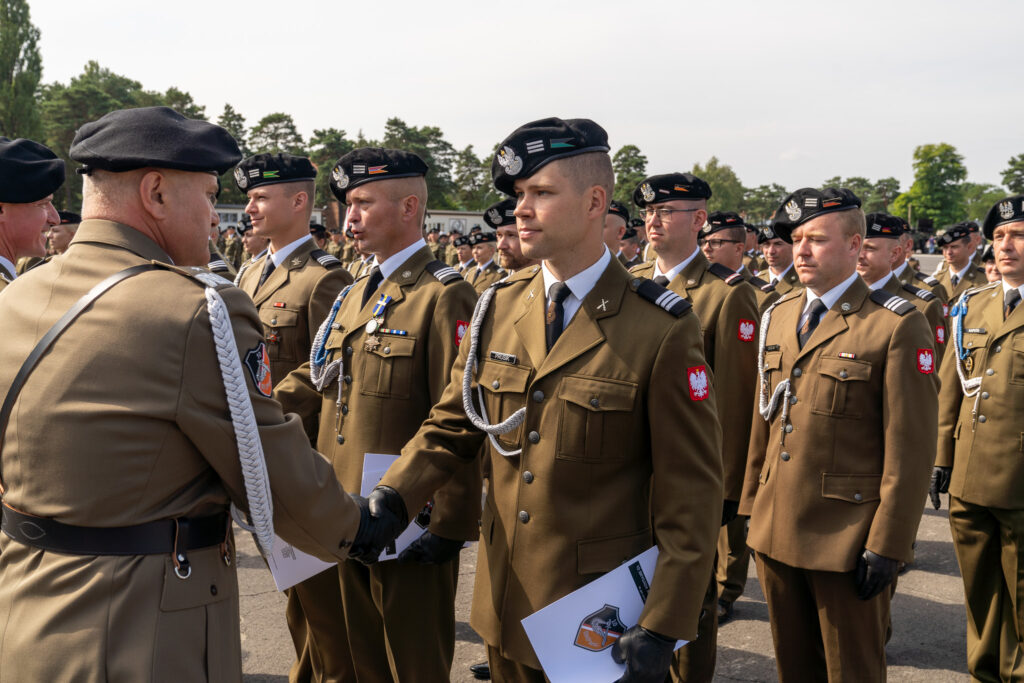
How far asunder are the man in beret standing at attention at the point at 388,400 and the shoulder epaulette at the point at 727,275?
Result: 84.6 inches

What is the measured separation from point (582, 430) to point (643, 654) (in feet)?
2.18

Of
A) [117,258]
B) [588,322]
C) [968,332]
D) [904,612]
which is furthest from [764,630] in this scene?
[117,258]

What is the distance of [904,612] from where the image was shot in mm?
5512

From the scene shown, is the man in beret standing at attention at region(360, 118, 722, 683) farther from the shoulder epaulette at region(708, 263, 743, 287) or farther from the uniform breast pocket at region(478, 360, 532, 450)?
the shoulder epaulette at region(708, 263, 743, 287)

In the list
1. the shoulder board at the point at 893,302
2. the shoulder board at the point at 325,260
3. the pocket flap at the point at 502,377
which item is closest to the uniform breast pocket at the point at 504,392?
the pocket flap at the point at 502,377

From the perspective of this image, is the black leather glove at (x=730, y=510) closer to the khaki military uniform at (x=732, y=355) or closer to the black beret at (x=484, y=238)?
the khaki military uniform at (x=732, y=355)

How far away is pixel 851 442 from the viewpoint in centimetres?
358

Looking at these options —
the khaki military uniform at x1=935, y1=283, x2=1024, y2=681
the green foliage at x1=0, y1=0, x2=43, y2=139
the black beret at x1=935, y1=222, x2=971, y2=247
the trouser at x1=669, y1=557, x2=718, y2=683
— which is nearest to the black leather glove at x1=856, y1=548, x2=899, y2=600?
the trouser at x1=669, y1=557, x2=718, y2=683

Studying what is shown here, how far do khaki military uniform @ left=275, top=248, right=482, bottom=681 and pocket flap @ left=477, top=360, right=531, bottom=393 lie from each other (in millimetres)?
803

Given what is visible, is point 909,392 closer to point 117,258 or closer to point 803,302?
point 803,302

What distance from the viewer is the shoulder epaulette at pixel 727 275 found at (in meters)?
5.25

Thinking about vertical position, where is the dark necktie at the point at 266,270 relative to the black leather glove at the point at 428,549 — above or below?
above

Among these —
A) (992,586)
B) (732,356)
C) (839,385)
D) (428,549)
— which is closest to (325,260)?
(428,549)

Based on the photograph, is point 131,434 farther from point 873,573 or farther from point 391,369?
point 873,573
